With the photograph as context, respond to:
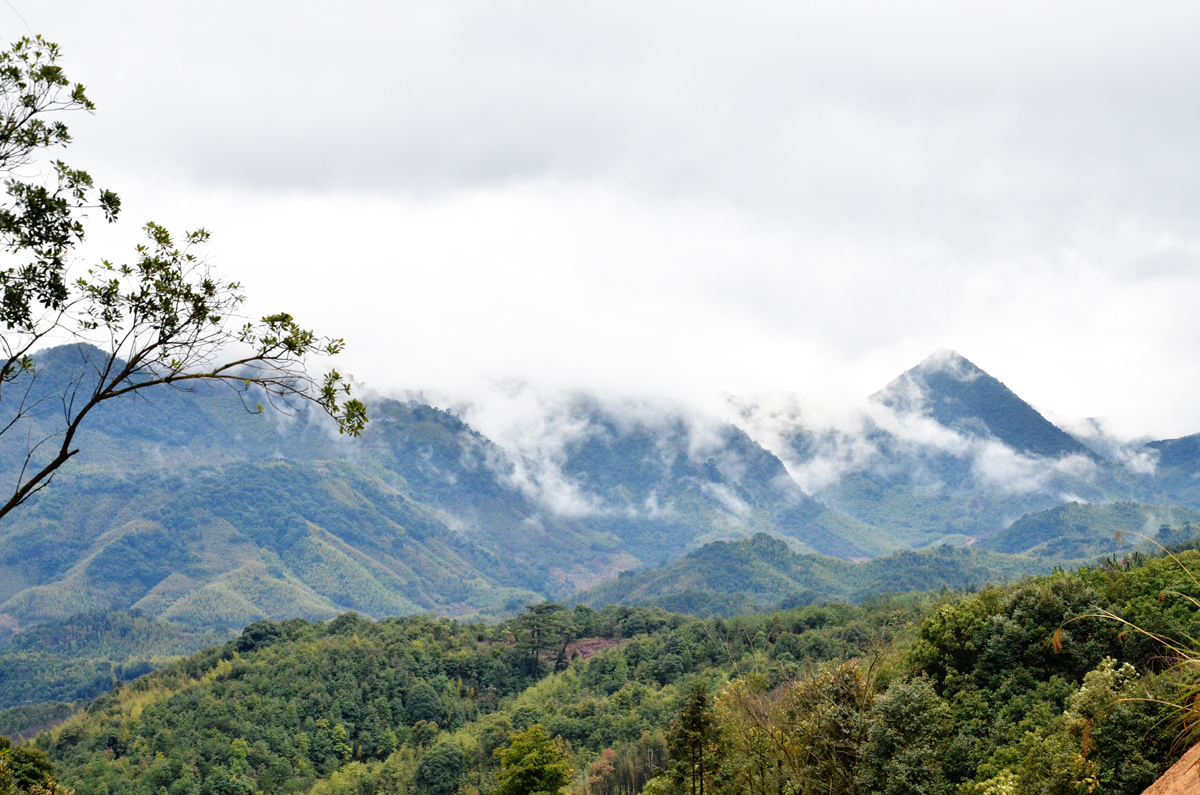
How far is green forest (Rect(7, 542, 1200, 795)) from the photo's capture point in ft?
94.8

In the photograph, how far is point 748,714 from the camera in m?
31.5

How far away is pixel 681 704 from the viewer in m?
72.2

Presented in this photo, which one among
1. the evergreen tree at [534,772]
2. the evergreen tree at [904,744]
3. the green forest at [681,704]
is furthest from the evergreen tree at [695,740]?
the evergreen tree at [904,744]

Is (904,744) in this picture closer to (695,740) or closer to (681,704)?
(695,740)

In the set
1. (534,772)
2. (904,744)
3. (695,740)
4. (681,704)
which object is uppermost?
(904,744)

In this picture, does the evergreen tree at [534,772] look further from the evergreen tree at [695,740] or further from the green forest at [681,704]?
the evergreen tree at [695,740]

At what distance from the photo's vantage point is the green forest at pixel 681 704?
28906 millimetres

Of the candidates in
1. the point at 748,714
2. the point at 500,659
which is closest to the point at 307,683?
the point at 500,659

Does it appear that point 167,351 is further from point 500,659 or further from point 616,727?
point 500,659

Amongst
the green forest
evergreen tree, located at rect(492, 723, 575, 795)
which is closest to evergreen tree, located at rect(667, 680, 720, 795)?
the green forest

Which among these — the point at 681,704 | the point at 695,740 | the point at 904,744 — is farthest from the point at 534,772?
the point at 681,704

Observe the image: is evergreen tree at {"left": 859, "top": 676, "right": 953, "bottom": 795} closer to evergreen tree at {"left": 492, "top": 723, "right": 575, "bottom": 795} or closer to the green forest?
the green forest

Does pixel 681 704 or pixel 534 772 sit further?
pixel 681 704

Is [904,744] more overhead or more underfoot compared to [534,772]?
more overhead
